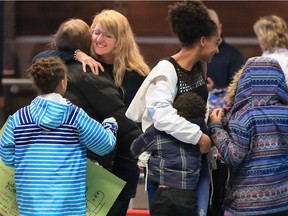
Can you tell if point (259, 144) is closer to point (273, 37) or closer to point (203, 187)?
point (203, 187)

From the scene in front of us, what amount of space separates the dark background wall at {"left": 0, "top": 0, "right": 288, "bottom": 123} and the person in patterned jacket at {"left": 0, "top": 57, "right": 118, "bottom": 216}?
352 cm

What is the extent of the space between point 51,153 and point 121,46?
1.05m

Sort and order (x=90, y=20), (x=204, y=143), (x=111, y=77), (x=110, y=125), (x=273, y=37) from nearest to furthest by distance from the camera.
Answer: (x=204, y=143) → (x=110, y=125) → (x=111, y=77) → (x=273, y=37) → (x=90, y=20)

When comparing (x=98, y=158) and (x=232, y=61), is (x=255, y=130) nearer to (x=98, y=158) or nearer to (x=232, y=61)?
(x=98, y=158)

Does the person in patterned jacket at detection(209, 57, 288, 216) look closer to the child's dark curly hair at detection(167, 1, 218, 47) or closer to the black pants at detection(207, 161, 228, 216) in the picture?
the black pants at detection(207, 161, 228, 216)

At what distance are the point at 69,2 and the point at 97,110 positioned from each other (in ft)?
11.8

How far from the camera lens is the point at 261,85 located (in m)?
4.50

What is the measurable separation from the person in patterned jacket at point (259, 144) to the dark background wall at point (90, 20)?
10.9ft

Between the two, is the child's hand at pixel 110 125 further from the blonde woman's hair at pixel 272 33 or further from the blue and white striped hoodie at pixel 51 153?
the blonde woman's hair at pixel 272 33

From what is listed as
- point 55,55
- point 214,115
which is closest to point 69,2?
point 55,55

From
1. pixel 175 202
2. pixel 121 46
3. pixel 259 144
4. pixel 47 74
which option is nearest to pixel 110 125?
pixel 47 74

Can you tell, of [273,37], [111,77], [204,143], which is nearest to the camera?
[204,143]

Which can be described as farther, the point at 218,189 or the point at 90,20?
the point at 90,20

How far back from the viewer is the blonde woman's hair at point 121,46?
4.96 metres
